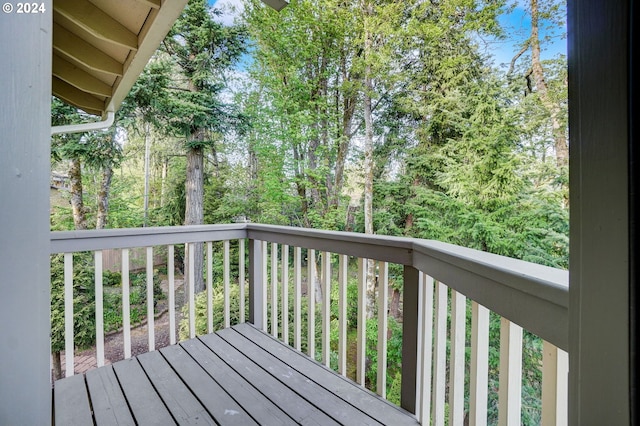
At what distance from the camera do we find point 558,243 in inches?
217

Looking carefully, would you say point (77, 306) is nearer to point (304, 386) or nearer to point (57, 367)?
point (57, 367)

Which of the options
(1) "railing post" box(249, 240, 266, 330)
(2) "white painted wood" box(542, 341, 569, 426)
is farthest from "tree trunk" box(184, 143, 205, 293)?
(2) "white painted wood" box(542, 341, 569, 426)

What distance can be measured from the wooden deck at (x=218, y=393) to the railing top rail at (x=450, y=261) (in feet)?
2.63

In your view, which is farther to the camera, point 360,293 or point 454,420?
point 360,293

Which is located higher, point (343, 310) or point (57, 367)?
point (343, 310)

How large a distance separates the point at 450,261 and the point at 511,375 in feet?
1.33

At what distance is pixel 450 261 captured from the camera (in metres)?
1.19

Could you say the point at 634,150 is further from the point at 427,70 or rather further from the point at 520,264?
the point at 427,70

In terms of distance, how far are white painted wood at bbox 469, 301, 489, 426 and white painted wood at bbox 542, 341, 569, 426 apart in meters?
0.27

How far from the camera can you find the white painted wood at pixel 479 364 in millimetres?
1121

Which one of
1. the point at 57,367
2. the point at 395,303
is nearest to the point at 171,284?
the point at 57,367

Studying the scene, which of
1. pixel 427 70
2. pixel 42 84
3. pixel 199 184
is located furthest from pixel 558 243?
pixel 199 184

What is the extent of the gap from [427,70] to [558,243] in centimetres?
488

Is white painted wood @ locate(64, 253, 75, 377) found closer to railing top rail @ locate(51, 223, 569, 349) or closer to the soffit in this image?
railing top rail @ locate(51, 223, 569, 349)
